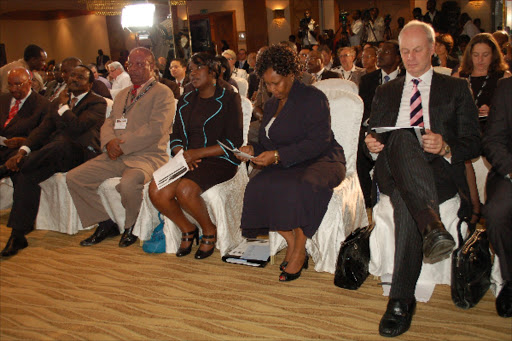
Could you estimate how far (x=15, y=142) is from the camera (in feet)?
15.7

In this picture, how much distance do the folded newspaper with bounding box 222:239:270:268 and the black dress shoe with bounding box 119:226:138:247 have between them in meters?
1.03

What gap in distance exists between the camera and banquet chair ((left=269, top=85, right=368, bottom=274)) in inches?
127

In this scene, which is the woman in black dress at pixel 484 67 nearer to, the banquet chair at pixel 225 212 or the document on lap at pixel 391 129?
the document on lap at pixel 391 129

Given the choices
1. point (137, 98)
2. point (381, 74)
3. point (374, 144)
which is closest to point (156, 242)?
point (137, 98)

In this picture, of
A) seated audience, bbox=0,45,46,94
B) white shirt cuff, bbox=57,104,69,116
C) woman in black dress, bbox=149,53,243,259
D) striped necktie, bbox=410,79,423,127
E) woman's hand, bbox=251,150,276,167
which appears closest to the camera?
striped necktie, bbox=410,79,423,127

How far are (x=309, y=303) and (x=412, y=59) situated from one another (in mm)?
1546

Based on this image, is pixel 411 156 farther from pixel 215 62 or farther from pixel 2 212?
pixel 2 212

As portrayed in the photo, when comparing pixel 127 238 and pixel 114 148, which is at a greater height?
pixel 114 148

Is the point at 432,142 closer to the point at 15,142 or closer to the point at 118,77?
the point at 15,142

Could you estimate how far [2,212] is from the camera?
19.0 ft

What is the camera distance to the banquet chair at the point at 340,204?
3.22m

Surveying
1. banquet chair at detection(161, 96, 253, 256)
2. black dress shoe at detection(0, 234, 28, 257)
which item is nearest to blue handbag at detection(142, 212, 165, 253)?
banquet chair at detection(161, 96, 253, 256)

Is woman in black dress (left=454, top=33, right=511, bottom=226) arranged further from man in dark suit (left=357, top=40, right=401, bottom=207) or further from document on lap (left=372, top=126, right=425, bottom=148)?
document on lap (left=372, top=126, right=425, bottom=148)

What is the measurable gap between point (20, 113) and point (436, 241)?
4.31 meters
